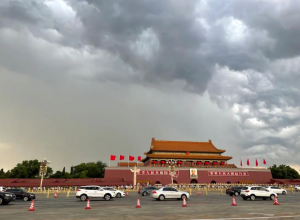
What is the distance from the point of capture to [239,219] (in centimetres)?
971

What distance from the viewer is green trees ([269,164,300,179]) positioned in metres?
76.0


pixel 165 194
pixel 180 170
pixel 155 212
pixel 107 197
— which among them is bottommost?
pixel 107 197

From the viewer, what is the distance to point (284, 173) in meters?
76.4

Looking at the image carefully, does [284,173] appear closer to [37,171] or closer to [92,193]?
[92,193]

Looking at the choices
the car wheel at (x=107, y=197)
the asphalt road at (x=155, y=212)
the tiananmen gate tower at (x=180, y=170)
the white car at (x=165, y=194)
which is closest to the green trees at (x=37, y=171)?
the tiananmen gate tower at (x=180, y=170)

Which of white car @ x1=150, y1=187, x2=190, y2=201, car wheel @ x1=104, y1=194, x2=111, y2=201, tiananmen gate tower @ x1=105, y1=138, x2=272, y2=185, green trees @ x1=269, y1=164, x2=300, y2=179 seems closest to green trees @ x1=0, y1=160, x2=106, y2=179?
tiananmen gate tower @ x1=105, y1=138, x2=272, y2=185

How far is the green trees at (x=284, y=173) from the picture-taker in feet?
249

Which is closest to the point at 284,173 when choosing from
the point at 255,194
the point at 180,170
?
the point at 180,170

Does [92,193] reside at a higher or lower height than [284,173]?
lower

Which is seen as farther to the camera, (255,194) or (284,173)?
(284,173)

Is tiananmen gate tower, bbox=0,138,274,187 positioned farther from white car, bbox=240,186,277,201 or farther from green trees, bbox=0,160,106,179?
white car, bbox=240,186,277,201

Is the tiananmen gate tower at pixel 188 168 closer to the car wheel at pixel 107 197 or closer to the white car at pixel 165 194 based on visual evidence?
the car wheel at pixel 107 197

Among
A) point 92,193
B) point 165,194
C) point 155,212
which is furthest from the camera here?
point 92,193

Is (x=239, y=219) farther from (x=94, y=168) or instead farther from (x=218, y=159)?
(x=94, y=168)
